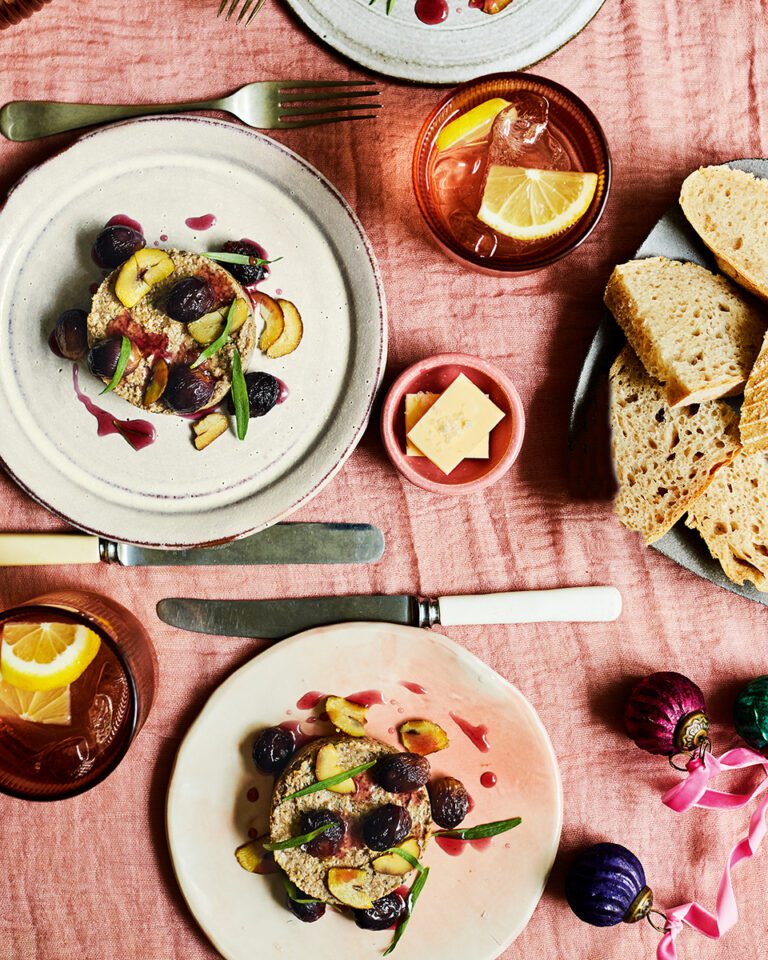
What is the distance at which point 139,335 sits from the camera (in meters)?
1.08

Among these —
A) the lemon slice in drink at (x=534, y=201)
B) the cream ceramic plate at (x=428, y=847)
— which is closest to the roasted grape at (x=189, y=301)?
the lemon slice in drink at (x=534, y=201)

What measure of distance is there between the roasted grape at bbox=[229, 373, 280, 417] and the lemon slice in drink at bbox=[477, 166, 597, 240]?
367 millimetres

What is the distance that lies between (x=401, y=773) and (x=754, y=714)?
1.71 feet

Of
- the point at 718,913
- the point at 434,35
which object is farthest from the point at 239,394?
the point at 718,913

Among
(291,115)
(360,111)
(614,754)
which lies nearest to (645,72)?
(360,111)

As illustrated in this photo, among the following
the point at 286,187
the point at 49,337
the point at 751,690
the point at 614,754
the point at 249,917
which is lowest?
the point at 249,917

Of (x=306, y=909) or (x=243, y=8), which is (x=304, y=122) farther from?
(x=306, y=909)

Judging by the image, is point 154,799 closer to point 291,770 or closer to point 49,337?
point 291,770

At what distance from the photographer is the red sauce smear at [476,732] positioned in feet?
4.00

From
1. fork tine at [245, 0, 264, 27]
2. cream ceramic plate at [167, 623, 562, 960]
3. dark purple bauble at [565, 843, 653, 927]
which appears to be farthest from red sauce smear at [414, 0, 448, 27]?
dark purple bauble at [565, 843, 653, 927]

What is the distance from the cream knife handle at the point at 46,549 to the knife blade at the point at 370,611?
13 centimetres

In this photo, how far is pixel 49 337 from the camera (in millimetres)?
1156

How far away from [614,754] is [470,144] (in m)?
0.93

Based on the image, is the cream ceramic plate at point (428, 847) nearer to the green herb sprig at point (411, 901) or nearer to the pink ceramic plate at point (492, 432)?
the green herb sprig at point (411, 901)
